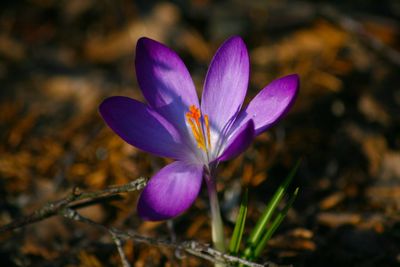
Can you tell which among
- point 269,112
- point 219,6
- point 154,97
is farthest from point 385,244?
point 219,6

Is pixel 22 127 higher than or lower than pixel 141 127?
lower

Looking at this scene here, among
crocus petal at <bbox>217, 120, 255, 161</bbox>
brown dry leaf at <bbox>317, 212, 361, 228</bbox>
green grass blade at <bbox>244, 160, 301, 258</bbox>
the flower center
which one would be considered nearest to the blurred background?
brown dry leaf at <bbox>317, 212, 361, 228</bbox>

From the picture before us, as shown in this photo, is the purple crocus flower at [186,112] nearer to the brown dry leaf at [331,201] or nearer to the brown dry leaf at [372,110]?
the brown dry leaf at [331,201]

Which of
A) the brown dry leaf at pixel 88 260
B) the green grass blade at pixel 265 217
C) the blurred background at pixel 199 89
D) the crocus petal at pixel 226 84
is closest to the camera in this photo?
the green grass blade at pixel 265 217

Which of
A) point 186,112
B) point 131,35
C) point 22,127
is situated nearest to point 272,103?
point 186,112

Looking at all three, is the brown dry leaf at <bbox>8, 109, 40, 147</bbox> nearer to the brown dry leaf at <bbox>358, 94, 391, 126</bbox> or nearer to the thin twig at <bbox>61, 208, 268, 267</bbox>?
the thin twig at <bbox>61, 208, 268, 267</bbox>

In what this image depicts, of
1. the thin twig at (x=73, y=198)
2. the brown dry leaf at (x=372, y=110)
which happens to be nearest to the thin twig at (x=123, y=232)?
the thin twig at (x=73, y=198)

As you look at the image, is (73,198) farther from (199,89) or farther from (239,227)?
(199,89)
